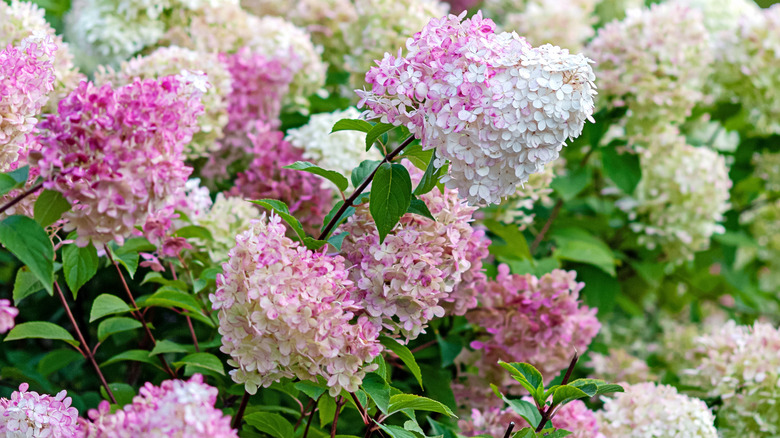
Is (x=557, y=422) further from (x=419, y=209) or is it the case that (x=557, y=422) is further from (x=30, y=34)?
(x=30, y=34)

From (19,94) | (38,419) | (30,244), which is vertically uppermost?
(19,94)

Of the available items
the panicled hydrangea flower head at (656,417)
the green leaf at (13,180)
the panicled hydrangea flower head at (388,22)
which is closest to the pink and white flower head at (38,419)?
the green leaf at (13,180)

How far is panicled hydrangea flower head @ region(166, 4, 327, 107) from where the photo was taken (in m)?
1.66

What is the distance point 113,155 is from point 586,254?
1.19 m

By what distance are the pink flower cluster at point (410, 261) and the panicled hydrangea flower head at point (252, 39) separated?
31.6 inches

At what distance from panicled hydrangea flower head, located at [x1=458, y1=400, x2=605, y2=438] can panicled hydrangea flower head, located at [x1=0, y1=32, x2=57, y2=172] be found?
80 centimetres

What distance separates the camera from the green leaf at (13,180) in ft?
2.45

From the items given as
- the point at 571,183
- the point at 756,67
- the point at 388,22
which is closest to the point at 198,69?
the point at 388,22

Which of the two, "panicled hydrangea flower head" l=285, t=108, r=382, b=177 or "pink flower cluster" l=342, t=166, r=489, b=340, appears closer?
"pink flower cluster" l=342, t=166, r=489, b=340

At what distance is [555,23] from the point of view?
219 centimetres

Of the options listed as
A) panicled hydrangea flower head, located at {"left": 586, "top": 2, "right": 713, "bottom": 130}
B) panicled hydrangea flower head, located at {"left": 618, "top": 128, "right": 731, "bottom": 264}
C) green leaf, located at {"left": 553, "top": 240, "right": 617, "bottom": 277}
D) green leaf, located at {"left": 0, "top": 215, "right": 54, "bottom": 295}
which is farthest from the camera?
panicled hydrangea flower head, located at {"left": 618, "top": 128, "right": 731, "bottom": 264}

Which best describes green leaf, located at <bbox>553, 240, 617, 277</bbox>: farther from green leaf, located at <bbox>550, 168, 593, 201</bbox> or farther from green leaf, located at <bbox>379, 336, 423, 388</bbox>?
green leaf, located at <bbox>379, 336, 423, 388</bbox>

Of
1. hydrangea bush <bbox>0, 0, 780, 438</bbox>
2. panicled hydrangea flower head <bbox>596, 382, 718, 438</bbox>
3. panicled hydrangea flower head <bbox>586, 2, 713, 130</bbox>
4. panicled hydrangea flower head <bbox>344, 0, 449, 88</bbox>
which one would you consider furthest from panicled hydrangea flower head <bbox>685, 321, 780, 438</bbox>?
panicled hydrangea flower head <bbox>344, 0, 449, 88</bbox>

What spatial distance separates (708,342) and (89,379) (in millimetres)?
1341
